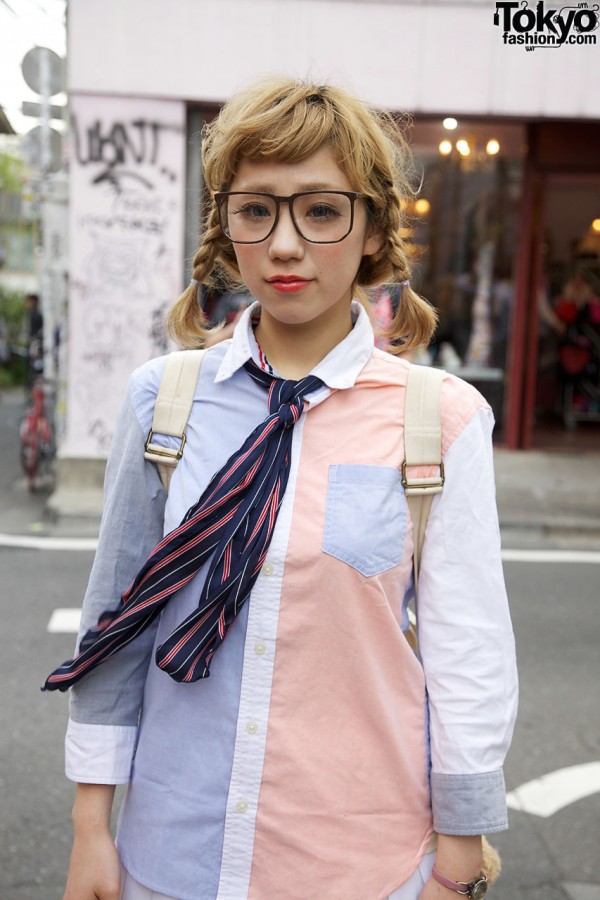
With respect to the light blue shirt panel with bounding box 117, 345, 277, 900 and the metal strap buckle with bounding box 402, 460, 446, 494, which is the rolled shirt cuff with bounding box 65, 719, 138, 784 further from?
the metal strap buckle with bounding box 402, 460, 446, 494

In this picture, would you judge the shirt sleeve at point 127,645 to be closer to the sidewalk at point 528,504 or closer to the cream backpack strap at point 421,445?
the cream backpack strap at point 421,445

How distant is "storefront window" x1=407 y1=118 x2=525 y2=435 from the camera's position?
10328 millimetres

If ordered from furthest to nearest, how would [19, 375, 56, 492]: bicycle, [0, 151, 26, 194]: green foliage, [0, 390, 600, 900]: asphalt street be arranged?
[0, 151, 26, 194]: green foliage < [19, 375, 56, 492]: bicycle < [0, 390, 600, 900]: asphalt street

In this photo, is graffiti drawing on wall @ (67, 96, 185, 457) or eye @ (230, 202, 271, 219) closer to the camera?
→ eye @ (230, 202, 271, 219)

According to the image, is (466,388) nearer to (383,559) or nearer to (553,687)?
(383,559)

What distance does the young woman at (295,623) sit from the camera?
1506mm

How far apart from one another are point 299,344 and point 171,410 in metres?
0.23

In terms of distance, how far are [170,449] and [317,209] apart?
422mm

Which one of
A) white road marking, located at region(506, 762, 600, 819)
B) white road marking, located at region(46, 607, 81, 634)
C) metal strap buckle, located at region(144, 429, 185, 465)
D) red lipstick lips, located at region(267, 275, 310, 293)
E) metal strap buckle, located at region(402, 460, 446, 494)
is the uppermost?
red lipstick lips, located at region(267, 275, 310, 293)

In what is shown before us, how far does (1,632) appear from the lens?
18.1 feet

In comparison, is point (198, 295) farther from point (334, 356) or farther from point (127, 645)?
point (127, 645)

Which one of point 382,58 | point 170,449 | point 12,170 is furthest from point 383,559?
point 12,170

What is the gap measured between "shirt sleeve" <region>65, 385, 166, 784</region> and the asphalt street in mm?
1885

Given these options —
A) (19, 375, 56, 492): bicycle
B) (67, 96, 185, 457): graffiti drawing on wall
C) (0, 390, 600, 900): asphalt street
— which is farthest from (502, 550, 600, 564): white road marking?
(19, 375, 56, 492): bicycle
